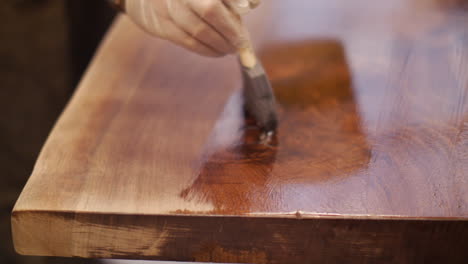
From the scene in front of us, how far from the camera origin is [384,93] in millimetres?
951

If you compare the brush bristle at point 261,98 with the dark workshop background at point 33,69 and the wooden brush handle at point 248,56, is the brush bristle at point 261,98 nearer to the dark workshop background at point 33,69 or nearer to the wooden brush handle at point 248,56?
the wooden brush handle at point 248,56

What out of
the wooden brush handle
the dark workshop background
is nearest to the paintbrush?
the wooden brush handle

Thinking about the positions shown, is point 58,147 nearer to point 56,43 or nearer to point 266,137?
point 266,137

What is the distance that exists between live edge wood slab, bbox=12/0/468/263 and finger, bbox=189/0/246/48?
0.46 ft

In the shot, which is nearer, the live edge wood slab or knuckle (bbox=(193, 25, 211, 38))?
the live edge wood slab

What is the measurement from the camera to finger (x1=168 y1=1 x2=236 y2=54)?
846 millimetres

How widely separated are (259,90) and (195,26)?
0.13 meters

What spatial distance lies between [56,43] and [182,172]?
1147 millimetres

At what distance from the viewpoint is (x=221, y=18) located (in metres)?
0.82

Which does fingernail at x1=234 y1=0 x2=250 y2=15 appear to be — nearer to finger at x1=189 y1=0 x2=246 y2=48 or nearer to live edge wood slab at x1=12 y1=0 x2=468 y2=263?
finger at x1=189 y1=0 x2=246 y2=48

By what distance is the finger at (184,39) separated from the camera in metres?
0.88

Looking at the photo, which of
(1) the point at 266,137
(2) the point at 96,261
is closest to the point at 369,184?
(1) the point at 266,137

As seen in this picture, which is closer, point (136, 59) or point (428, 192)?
point (428, 192)

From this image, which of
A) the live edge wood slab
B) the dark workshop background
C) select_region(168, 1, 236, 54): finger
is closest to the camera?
the live edge wood slab
